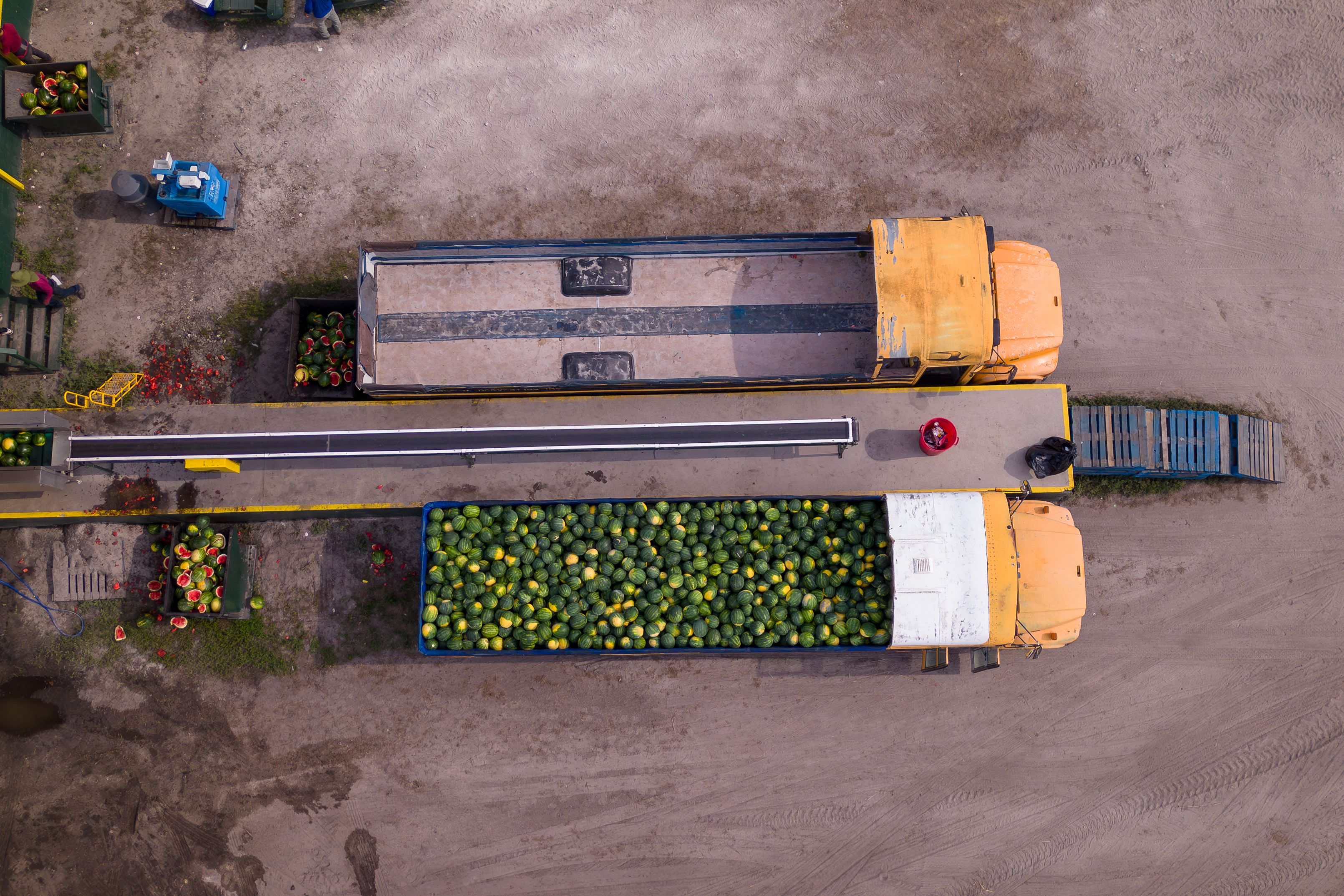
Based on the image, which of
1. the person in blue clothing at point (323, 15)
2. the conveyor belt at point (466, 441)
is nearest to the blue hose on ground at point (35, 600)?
the conveyor belt at point (466, 441)

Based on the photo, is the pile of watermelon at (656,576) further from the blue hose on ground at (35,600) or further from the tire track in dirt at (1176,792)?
the blue hose on ground at (35,600)

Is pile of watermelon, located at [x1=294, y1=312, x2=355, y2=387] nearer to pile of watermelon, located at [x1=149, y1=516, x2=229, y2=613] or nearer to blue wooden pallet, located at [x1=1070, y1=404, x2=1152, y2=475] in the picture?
pile of watermelon, located at [x1=149, y1=516, x2=229, y2=613]

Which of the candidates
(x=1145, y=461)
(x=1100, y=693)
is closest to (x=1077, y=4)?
(x=1145, y=461)

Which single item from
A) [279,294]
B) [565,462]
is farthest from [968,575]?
[279,294]

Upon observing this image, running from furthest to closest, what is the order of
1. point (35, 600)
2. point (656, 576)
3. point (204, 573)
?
point (35, 600) < point (204, 573) < point (656, 576)

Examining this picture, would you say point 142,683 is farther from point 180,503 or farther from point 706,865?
point 706,865

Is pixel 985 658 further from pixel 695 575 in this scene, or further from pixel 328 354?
pixel 328 354
